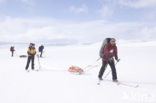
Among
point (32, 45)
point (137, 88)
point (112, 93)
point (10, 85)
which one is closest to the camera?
point (112, 93)

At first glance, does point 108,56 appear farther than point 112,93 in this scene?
Yes

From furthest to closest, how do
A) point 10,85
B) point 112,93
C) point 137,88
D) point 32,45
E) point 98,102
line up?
point 32,45, point 10,85, point 137,88, point 112,93, point 98,102

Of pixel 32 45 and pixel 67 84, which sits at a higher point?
pixel 32 45

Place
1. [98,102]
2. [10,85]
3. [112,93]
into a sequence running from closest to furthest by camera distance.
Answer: [98,102]
[112,93]
[10,85]

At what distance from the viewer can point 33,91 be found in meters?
5.54

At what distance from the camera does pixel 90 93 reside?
209 inches

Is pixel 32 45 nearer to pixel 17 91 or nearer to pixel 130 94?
pixel 17 91

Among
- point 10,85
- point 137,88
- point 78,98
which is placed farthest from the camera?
point 10,85

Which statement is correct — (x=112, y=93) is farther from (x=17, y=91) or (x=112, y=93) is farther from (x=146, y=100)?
(x=17, y=91)

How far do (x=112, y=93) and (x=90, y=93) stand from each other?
29.9 inches

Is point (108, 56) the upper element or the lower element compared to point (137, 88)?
upper

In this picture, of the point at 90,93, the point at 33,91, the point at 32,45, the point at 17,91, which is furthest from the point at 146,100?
the point at 32,45

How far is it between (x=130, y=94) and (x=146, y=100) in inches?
24.4

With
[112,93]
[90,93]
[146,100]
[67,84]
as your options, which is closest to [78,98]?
[90,93]
